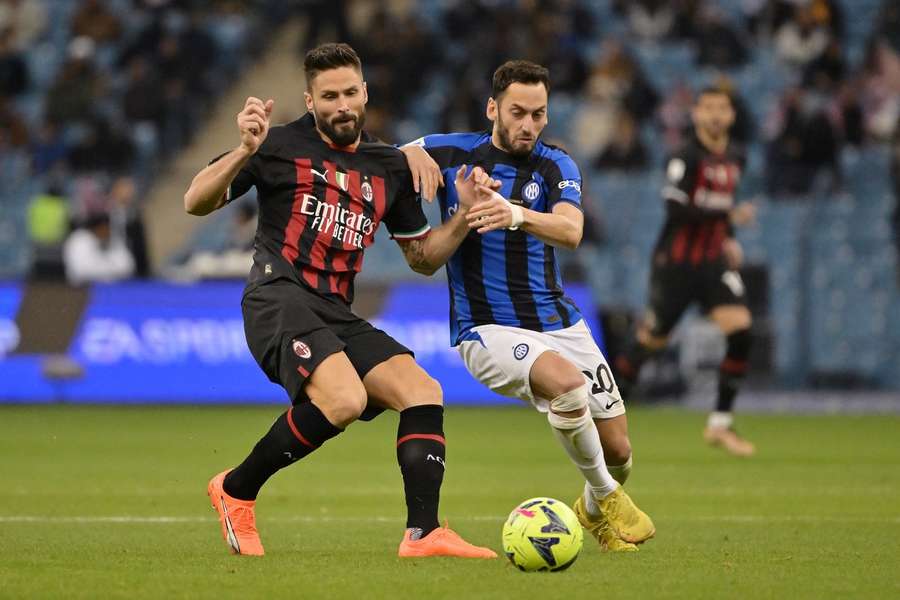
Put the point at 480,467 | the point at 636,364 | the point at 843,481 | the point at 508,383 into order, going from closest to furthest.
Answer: the point at 508,383 → the point at 843,481 → the point at 480,467 → the point at 636,364

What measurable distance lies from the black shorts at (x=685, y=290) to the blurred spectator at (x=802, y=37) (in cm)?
967

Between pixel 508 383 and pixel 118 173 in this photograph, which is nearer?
pixel 508 383

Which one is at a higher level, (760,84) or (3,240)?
(760,84)

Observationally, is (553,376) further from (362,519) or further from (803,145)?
(803,145)

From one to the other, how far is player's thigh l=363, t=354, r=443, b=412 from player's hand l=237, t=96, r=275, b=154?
1109 millimetres

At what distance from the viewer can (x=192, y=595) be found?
549cm

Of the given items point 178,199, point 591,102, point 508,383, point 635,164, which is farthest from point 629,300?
point 508,383

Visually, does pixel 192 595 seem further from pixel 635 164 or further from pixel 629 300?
pixel 635 164

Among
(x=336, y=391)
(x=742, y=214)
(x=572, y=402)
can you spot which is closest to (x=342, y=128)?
(x=336, y=391)

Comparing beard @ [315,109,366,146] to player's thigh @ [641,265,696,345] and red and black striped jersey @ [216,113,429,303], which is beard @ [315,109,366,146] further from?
player's thigh @ [641,265,696,345]

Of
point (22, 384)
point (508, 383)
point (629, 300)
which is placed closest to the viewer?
point (508, 383)

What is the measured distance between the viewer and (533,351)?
719 cm

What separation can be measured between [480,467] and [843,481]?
2.54 meters

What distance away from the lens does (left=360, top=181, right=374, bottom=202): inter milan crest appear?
703 cm
